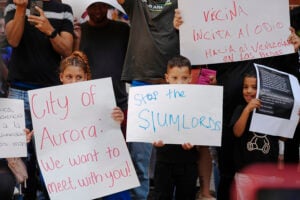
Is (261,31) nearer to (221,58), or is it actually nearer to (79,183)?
(221,58)

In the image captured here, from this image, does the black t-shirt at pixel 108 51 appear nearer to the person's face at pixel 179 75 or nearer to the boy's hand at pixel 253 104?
the person's face at pixel 179 75

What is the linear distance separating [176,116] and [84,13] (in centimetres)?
136

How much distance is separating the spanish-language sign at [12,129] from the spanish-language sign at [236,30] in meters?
1.17

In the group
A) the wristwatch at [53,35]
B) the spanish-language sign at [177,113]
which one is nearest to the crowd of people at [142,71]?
the wristwatch at [53,35]

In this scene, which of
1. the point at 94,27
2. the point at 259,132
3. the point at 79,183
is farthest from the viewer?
the point at 94,27

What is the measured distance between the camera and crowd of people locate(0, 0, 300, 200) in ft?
10.5

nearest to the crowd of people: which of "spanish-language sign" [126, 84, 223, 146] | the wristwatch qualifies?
the wristwatch

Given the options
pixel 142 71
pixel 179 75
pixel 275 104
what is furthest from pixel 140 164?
pixel 275 104

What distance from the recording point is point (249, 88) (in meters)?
3.35

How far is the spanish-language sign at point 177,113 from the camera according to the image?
Answer: 304 cm

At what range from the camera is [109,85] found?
3.06 metres

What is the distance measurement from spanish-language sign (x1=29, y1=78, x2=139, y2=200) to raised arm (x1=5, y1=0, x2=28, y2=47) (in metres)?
0.63

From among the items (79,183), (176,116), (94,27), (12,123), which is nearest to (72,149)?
(79,183)

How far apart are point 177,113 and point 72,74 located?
71 cm
